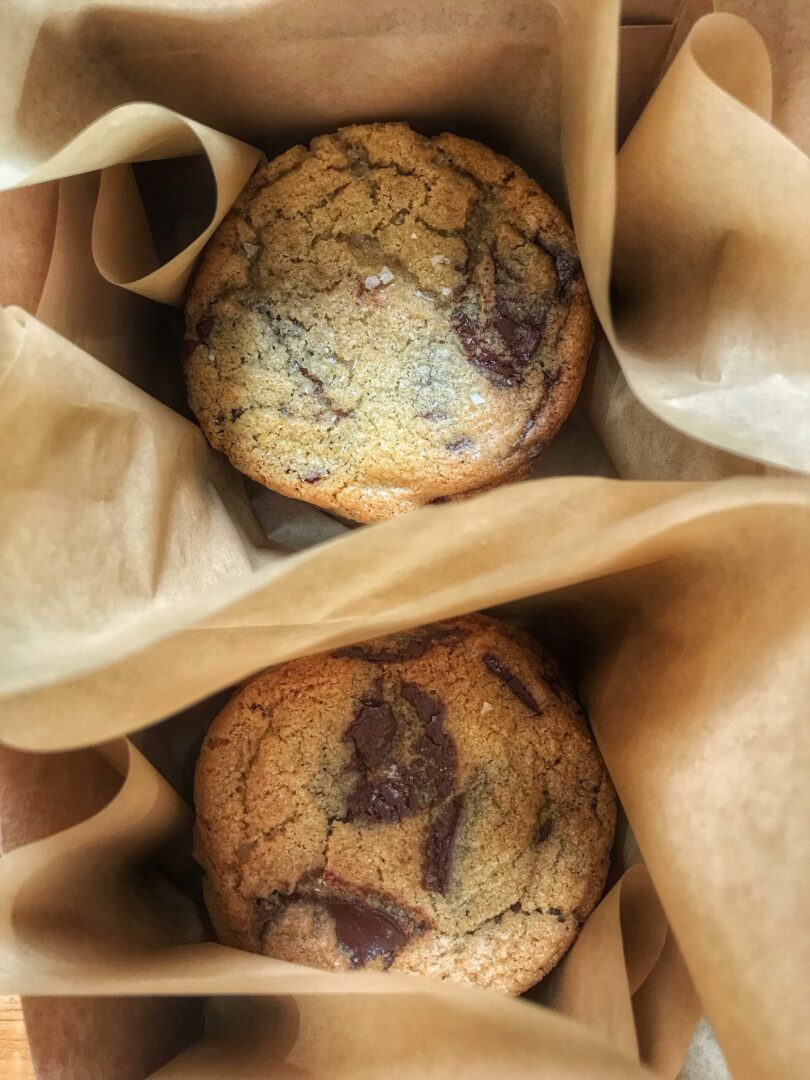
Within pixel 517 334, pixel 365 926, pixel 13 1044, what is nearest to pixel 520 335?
pixel 517 334

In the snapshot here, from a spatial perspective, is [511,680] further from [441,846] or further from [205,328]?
[205,328]

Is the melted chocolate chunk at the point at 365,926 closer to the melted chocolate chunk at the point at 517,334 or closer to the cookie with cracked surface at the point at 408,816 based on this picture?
the cookie with cracked surface at the point at 408,816

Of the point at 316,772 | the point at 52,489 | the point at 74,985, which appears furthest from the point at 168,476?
the point at 74,985

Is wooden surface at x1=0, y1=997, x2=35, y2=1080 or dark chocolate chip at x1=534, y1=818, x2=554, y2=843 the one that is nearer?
wooden surface at x1=0, y1=997, x2=35, y2=1080

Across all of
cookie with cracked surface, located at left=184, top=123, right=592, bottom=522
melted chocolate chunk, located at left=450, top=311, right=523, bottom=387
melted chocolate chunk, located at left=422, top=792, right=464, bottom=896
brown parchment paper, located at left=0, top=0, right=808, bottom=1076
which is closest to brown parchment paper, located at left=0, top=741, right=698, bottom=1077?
brown parchment paper, located at left=0, top=0, right=808, bottom=1076

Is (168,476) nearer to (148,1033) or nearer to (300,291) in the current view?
(300,291)

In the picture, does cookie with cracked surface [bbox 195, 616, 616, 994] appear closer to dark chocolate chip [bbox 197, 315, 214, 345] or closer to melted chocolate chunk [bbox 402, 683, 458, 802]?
melted chocolate chunk [bbox 402, 683, 458, 802]

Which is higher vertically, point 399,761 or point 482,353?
point 482,353
